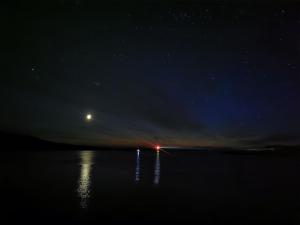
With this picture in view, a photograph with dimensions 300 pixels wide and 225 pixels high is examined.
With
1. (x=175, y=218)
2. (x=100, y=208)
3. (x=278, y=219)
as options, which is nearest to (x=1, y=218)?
(x=100, y=208)

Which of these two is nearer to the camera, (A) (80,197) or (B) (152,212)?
(B) (152,212)

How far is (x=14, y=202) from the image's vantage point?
14594mm

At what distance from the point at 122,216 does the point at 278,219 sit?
249 inches

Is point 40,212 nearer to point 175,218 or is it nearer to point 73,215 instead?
point 73,215

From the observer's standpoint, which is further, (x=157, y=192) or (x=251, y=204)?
(x=157, y=192)

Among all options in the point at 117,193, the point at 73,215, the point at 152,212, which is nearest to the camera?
the point at 73,215

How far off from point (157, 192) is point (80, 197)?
504 centimetres

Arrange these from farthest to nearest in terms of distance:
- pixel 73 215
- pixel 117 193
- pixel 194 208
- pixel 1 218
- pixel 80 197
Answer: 1. pixel 117 193
2. pixel 80 197
3. pixel 194 208
4. pixel 73 215
5. pixel 1 218

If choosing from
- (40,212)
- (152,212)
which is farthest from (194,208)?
(40,212)

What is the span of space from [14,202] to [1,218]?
11.1 ft

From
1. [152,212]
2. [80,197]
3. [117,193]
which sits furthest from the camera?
[117,193]

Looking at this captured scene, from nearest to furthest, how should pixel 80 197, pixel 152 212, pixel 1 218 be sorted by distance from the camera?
pixel 1 218 < pixel 152 212 < pixel 80 197

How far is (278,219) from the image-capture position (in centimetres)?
1277

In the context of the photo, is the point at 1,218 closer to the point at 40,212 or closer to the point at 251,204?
the point at 40,212
